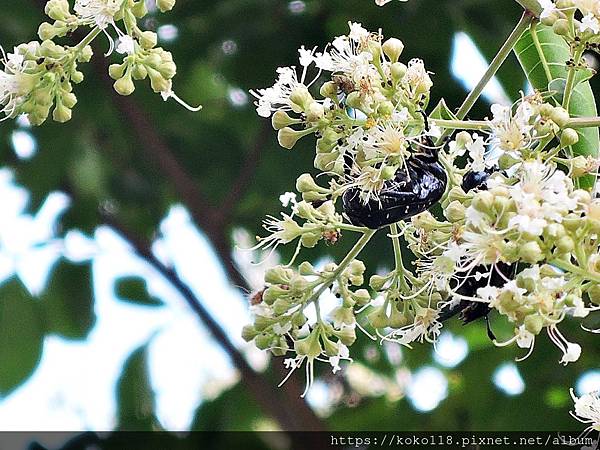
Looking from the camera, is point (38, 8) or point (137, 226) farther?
point (137, 226)

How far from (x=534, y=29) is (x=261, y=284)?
1.18ft

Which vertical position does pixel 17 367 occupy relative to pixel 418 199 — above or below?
below

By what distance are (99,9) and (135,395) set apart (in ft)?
4.13

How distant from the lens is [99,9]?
817 mm

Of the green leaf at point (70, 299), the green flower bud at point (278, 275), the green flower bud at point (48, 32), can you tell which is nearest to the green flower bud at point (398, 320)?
the green flower bud at point (278, 275)

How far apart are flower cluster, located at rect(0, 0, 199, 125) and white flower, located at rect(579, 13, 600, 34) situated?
37cm

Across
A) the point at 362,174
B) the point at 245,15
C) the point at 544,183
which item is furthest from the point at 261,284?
the point at 245,15

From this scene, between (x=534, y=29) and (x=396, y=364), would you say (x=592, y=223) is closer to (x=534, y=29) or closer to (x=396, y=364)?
(x=534, y=29)

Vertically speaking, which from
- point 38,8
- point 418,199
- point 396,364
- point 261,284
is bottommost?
point 396,364

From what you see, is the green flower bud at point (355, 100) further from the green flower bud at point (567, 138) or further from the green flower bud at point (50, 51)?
the green flower bud at point (50, 51)

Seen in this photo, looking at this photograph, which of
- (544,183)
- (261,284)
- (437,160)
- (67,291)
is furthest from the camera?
(67,291)

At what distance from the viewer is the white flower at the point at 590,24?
0.71 m

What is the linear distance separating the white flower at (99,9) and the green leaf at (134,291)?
A: 1.23 m

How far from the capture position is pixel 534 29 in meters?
0.83
